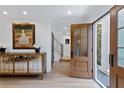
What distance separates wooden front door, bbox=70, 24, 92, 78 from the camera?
Result: 7.39 m

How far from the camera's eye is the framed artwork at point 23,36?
26.9ft

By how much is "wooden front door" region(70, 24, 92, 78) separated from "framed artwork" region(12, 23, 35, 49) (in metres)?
1.63

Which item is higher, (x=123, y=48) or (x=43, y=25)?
(x=43, y=25)

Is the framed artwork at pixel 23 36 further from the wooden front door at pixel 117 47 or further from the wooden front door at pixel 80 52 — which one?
the wooden front door at pixel 117 47

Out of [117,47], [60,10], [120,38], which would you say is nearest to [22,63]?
[60,10]

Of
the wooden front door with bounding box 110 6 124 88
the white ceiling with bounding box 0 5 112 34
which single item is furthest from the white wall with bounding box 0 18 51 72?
the wooden front door with bounding box 110 6 124 88

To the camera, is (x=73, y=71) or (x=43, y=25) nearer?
(x=73, y=71)

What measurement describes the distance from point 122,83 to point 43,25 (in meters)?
5.24

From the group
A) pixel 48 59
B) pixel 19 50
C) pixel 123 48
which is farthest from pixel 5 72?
pixel 123 48

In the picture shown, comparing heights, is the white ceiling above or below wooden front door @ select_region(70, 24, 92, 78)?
above

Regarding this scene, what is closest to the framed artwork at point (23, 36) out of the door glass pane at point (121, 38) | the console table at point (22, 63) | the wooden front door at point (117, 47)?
the console table at point (22, 63)

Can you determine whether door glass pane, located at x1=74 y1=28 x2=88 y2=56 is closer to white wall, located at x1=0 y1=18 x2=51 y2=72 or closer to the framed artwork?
white wall, located at x1=0 y1=18 x2=51 y2=72
